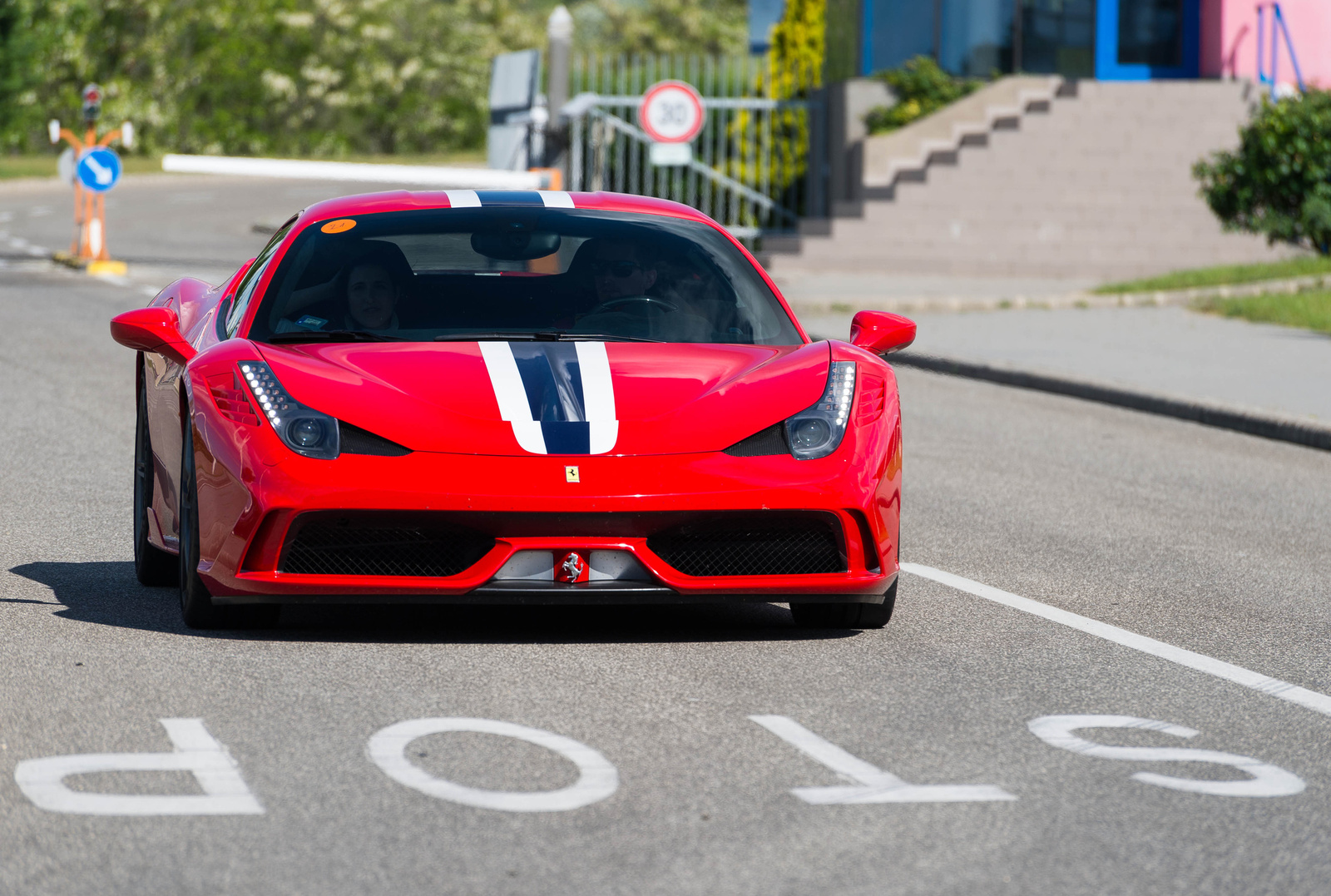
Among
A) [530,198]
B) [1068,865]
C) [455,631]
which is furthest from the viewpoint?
[530,198]

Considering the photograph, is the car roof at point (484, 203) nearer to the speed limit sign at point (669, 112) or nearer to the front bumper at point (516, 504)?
the front bumper at point (516, 504)

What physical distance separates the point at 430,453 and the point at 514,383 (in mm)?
341

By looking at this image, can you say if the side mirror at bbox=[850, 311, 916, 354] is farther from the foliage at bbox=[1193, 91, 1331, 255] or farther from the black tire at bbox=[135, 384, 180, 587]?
the foliage at bbox=[1193, 91, 1331, 255]

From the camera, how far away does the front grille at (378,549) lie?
598 cm

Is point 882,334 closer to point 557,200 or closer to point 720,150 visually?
point 557,200

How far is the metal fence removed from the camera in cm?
3028

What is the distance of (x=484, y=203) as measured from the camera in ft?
23.8

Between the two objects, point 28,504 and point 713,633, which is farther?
point 28,504

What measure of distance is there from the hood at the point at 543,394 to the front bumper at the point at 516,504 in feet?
0.20

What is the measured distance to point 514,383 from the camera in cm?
610

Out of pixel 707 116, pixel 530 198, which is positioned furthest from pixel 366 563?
pixel 707 116

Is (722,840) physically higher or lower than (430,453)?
lower

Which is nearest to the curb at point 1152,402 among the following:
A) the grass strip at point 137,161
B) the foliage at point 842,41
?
the foliage at point 842,41

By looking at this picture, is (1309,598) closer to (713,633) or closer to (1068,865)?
(713,633)
